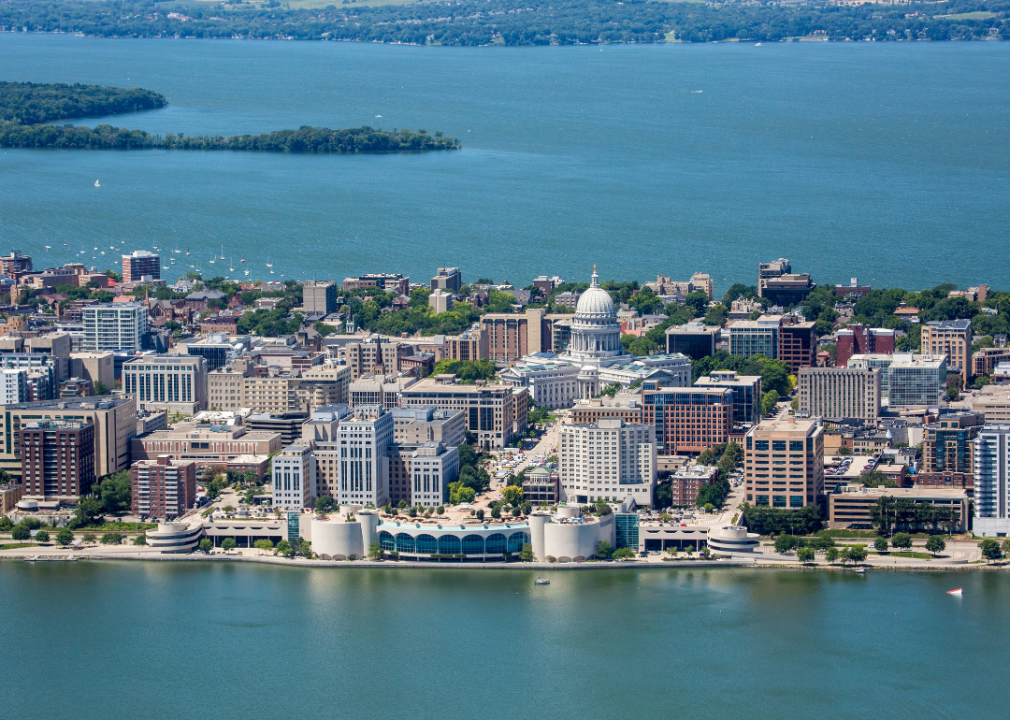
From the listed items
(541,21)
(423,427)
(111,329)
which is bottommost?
(423,427)

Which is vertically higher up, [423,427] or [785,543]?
[423,427]

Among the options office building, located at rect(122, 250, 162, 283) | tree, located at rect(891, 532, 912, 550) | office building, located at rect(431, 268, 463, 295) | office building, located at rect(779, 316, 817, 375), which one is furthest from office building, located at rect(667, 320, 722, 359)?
office building, located at rect(122, 250, 162, 283)

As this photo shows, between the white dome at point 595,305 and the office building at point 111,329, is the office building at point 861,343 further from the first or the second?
the office building at point 111,329

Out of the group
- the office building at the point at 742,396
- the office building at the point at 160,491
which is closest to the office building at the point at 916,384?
the office building at the point at 742,396

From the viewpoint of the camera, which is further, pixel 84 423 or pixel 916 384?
pixel 916 384

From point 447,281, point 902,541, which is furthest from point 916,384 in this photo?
point 447,281

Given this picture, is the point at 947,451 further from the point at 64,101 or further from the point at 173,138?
the point at 64,101

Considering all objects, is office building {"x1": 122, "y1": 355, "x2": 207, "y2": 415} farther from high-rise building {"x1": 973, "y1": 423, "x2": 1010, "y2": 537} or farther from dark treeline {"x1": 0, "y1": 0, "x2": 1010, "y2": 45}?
dark treeline {"x1": 0, "y1": 0, "x2": 1010, "y2": 45}
